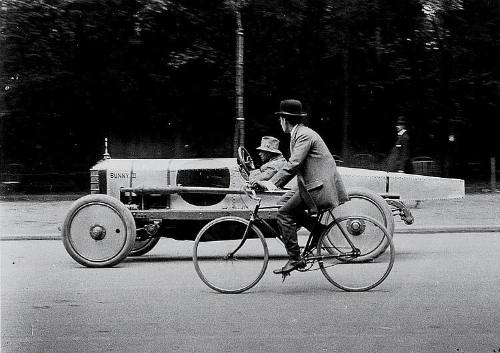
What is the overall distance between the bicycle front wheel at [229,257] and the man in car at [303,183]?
→ 0.28 meters

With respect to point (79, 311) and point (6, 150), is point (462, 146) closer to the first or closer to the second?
point (6, 150)

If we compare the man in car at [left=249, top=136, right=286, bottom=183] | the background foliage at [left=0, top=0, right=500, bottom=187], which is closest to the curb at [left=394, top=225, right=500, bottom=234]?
the man in car at [left=249, top=136, right=286, bottom=183]

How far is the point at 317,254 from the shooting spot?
765cm

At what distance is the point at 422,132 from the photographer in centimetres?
2508

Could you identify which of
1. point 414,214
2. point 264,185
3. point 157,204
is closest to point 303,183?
point 264,185

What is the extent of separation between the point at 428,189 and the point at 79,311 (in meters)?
5.69

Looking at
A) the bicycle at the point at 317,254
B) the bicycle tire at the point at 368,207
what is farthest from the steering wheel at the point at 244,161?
the bicycle at the point at 317,254

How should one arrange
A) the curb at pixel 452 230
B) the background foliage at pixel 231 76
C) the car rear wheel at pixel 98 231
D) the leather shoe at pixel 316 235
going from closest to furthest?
1. the leather shoe at pixel 316 235
2. the car rear wheel at pixel 98 231
3. the curb at pixel 452 230
4. the background foliage at pixel 231 76

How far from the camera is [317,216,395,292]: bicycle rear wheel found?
756 cm

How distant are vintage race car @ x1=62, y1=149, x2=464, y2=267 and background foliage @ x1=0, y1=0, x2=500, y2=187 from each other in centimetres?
1071

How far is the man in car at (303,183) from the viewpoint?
24.6 ft

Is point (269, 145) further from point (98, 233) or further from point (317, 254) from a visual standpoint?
point (317, 254)

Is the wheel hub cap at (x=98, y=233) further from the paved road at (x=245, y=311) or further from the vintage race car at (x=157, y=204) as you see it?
the paved road at (x=245, y=311)

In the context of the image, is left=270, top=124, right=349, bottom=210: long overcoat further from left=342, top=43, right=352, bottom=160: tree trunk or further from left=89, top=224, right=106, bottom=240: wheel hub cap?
left=342, top=43, right=352, bottom=160: tree trunk
